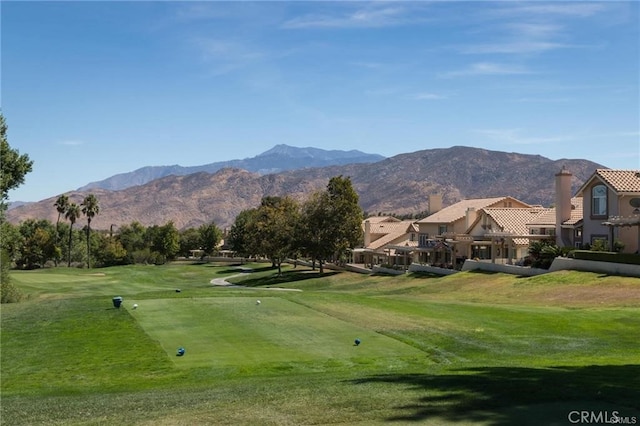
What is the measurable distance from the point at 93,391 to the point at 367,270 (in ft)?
211

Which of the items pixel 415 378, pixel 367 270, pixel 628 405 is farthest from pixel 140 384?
pixel 367 270

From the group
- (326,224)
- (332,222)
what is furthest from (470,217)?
(326,224)

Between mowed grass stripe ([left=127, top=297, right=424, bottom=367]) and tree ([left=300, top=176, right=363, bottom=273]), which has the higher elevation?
tree ([left=300, top=176, right=363, bottom=273])

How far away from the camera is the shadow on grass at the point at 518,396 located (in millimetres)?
10305

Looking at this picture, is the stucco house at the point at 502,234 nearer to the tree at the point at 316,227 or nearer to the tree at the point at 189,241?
the tree at the point at 316,227

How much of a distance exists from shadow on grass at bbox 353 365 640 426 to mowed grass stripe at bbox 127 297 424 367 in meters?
7.15

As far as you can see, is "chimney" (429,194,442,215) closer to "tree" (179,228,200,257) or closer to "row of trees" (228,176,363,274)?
"row of trees" (228,176,363,274)

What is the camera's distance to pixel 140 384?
1945 centimetres

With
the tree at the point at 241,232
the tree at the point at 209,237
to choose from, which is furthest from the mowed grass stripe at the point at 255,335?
the tree at the point at 209,237

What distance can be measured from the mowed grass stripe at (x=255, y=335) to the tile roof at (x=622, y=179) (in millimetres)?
28651

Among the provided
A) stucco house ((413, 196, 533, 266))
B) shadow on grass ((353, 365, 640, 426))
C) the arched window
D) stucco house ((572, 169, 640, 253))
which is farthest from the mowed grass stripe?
stucco house ((413, 196, 533, 266))

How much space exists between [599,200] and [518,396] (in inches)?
1766

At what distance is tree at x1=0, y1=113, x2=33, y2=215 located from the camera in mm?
42219

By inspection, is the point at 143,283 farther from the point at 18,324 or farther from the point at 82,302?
the point at 18,324
